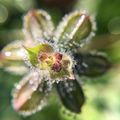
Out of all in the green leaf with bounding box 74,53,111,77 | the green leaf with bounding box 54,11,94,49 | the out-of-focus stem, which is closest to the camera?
the green leaf with bounding box 54,11,94,49

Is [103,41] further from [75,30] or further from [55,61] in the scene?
[55,61]

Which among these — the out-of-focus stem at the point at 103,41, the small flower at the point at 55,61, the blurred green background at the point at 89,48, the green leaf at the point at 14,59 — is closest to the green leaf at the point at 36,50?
the small flower at the point at 55,61

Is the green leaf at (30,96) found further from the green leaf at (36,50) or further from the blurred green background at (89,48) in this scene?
the blurred green background at (89,48)

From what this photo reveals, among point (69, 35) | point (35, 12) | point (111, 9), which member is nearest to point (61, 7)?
point (111, 9)

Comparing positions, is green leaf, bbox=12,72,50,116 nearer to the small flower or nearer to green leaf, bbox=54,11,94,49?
the small flower

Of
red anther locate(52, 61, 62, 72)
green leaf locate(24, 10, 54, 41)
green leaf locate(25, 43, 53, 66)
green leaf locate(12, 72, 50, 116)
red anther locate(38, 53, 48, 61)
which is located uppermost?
green leaf locate(24, 10, 54, 41)

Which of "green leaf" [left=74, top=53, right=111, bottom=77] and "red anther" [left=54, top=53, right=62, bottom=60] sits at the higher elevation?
"red anther" [left=54, top=53, right=62, bottom=60]

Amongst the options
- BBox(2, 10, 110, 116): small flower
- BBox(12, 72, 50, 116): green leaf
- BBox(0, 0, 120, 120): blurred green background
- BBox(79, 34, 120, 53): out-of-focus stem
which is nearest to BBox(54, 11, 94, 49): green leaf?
BBox(2, 10, 110, 116): small flower
